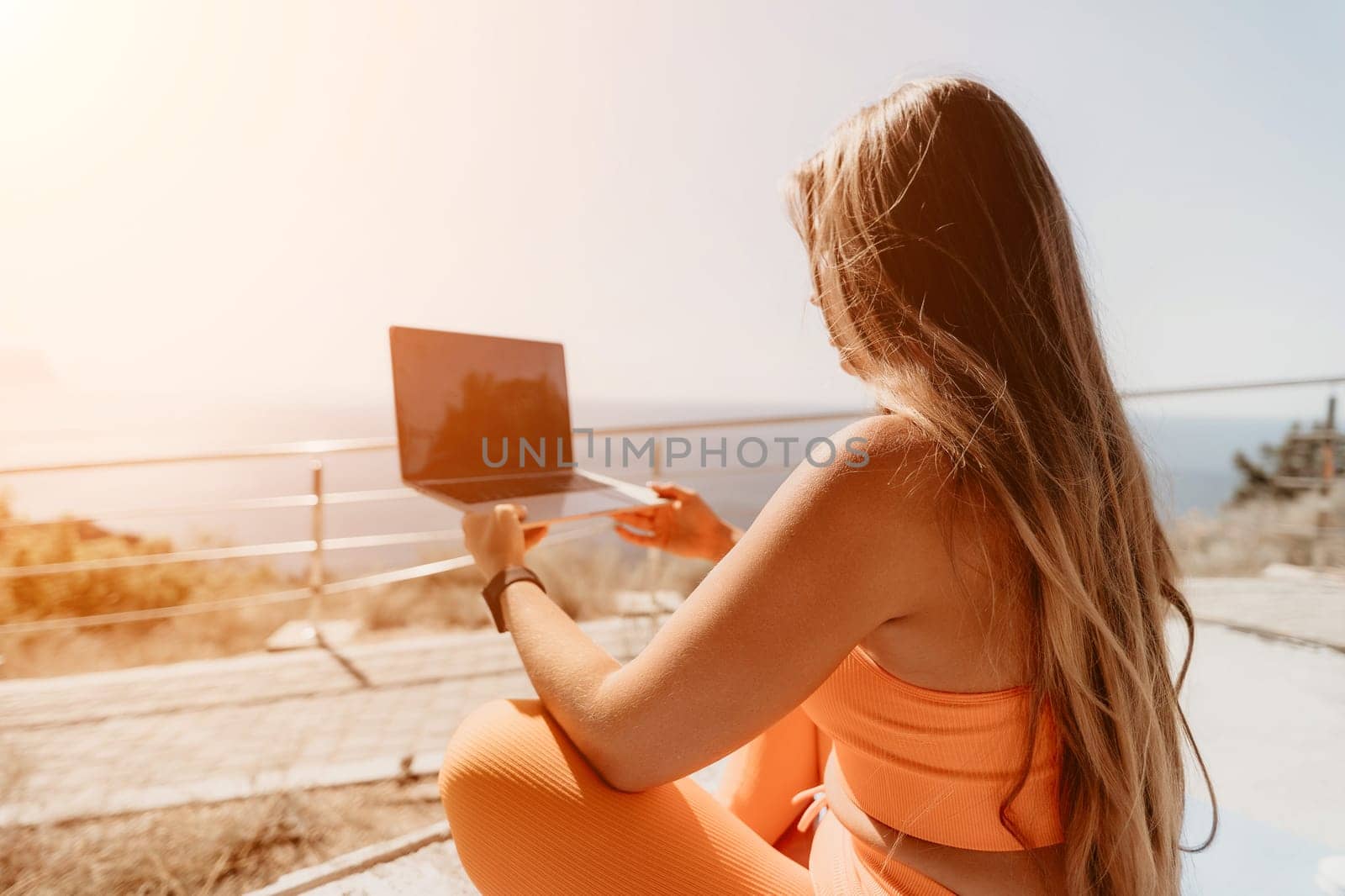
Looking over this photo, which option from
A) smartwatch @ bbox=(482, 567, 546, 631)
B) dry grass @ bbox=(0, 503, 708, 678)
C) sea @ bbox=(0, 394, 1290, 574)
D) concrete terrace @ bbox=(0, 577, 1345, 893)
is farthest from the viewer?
dry grass @ bbox=(0, 503, 708, 678)

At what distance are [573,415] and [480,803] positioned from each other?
3.08 ft

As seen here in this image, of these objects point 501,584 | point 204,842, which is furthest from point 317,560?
point 501,584

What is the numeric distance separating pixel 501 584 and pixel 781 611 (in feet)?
1.41

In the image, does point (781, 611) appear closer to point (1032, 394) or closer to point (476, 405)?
point (1032, 394)

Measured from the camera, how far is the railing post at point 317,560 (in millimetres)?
2779

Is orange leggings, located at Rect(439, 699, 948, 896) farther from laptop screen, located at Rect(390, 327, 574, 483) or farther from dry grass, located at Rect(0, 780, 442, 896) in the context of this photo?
dry grass, located at Rect(0, 780, 442, 896)

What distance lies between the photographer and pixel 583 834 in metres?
0.60

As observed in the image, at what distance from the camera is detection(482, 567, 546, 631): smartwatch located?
2.63 feet

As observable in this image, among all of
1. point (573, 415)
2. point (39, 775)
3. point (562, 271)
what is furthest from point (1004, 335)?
point (562, 271)

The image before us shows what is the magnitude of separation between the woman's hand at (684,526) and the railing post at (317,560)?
84.2 inches

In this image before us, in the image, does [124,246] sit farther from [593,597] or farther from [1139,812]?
[1139,812]

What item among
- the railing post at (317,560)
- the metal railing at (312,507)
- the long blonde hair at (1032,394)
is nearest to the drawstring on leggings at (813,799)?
the long blonde hair at (1032,394)

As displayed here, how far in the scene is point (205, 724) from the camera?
2.08 metres

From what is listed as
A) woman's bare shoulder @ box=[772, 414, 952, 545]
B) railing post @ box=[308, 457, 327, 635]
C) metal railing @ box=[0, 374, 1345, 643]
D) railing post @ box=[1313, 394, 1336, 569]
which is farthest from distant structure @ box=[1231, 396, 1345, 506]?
railing post @ box=[308, 457, 327, 635]
